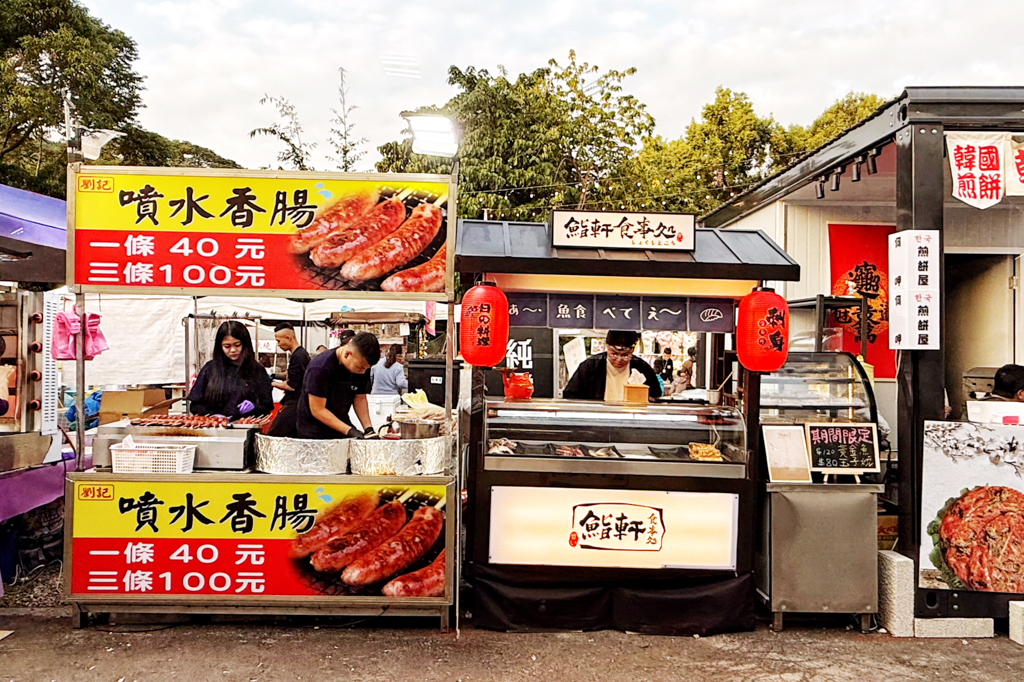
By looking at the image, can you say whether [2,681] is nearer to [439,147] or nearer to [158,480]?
[158,480]

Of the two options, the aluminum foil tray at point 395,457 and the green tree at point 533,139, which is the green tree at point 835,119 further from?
the aluminum foil tray at point 395,457

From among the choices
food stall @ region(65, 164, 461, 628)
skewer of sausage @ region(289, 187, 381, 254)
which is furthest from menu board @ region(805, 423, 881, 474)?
skewer of sausage @ region(289, 187, 381, 254)

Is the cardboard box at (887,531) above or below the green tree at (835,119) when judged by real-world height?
below

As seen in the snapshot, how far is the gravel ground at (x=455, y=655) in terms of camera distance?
167 inches

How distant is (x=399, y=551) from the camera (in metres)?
4.77

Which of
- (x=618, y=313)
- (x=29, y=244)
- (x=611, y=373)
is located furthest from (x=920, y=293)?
(x=29, y=244)

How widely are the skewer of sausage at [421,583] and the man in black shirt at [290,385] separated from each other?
4.24 feet

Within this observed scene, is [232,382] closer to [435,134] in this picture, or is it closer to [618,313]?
[435,134]

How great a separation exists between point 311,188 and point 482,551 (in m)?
2.85

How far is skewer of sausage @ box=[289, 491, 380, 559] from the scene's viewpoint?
4762 mm

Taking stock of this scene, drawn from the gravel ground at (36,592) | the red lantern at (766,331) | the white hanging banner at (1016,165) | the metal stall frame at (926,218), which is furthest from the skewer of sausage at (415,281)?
the white hanging banner at (1016,165)

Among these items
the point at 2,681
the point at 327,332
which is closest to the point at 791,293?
the point at 327,332

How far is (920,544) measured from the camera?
5.03 meters

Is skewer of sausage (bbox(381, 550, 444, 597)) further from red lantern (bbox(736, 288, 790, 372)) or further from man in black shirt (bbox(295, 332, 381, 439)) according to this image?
red lantern (bbox(736, 288, 790, 372))
